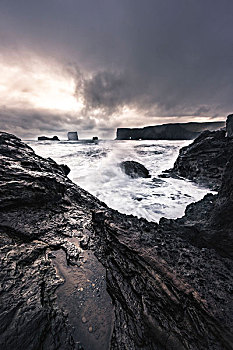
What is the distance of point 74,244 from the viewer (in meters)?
2.79

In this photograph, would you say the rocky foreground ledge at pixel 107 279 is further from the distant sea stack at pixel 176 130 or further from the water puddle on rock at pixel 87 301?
the distant sea stack at pixel 176 130

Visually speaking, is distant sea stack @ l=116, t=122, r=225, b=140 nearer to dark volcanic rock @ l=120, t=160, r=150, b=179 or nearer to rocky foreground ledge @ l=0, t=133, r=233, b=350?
dark volcanic rock @ l=120, t=160, r=150, b=179

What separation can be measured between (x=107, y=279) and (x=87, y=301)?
43 centimetres

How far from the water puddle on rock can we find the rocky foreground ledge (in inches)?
0.4

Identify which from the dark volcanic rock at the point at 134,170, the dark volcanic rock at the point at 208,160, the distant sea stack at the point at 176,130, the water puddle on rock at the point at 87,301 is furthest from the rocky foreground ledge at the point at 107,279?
the distant sea stack at the point at 176,130

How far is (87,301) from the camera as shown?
1856 millimetres

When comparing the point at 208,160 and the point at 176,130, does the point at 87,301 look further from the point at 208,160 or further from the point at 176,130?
the point at 176,130

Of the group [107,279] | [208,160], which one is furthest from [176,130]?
[107,279]

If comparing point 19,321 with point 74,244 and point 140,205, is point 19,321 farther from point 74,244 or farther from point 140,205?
point 140,205

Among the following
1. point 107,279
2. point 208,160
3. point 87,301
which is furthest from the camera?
point 208,160

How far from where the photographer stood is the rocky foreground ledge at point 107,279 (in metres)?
1.46

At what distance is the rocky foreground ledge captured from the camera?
4.79ft

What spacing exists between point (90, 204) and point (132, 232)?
2009 mm

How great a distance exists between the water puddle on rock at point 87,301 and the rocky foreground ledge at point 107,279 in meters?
0.01
